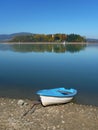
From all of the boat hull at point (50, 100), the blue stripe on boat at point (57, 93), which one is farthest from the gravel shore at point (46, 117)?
the blue stripe on boat at point (57, 93)

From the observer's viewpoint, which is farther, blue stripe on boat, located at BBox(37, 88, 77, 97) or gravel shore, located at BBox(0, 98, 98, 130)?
blue stripe on boat, located at BBox(37, 88, 77, 97)

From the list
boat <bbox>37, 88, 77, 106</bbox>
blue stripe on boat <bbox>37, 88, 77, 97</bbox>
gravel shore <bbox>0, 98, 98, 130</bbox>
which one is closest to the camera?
gravel shore <bbox>0, 98, 98, 130</bbox>

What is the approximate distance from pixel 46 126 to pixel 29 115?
1629mm

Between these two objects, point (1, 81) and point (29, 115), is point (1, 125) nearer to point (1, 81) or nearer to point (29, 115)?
point (29, 115)

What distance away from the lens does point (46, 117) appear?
38.4 ft

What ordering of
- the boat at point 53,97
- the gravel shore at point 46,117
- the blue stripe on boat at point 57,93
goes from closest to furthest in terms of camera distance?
the gravel shore at point 46,117, the boat at point 53,97, the blue stripe on boat at point 57,93

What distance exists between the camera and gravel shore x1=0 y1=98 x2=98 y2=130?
1047 centimetres

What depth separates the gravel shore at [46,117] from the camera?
34.3 ft

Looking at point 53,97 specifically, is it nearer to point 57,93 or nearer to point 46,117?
point 57,93

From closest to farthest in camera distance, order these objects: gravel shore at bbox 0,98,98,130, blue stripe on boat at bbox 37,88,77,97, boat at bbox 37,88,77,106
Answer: gravel shore at bbox 0,98,98,130, boat at bbox 37,88,77,106, blue stripe on boat at bbox 37,88,77,97

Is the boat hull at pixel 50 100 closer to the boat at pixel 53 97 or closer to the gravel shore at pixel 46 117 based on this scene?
the boat at pixel 53 97

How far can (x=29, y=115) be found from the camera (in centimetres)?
1189

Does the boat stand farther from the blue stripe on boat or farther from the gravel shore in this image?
the gravel shore

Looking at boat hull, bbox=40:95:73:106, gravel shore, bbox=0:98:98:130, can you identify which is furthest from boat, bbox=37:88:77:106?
gravel shore, bbox=0:98:98:130
